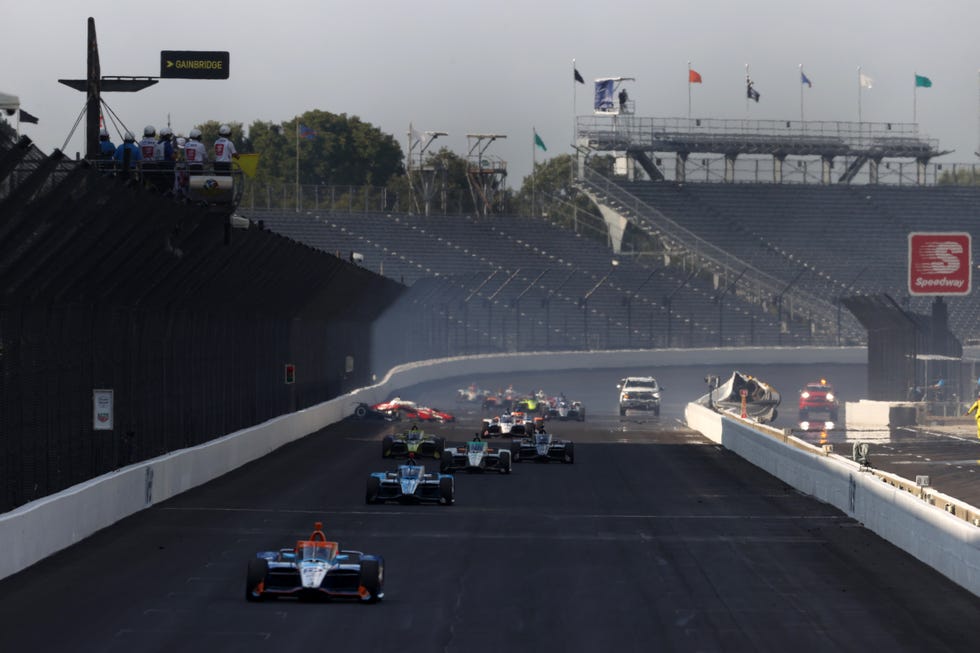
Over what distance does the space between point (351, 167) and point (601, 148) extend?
4419 centimetres

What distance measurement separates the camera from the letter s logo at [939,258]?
72.1m

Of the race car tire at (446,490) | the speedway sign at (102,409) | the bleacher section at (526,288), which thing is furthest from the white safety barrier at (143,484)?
the bleacher section at (526,288)

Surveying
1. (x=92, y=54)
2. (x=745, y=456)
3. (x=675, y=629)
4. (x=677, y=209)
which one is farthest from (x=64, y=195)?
(x=677, y=209)

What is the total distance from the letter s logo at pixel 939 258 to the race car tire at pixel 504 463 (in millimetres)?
43717

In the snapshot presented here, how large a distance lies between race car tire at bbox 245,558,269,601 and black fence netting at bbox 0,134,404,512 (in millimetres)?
4485

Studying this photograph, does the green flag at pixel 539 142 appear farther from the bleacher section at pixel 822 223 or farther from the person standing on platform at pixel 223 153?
the person standing on platform at pixel 223 153

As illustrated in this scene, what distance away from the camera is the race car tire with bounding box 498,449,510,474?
1287 inches

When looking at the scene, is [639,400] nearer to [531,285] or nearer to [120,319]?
[531,285]

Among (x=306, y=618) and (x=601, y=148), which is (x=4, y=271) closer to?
(x=306, y=618)

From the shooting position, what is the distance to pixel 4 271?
1816 cm

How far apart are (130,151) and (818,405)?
46609 mm

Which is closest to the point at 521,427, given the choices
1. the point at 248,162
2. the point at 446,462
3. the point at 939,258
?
the point at 446,462

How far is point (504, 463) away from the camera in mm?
32781

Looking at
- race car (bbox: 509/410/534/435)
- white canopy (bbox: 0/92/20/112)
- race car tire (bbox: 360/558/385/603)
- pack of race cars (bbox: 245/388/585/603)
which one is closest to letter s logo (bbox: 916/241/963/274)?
pack of race cars (bbox: 245/388/585/603)
